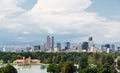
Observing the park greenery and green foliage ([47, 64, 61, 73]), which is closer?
the park greenery

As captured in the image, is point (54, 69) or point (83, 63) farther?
point (83, 63)

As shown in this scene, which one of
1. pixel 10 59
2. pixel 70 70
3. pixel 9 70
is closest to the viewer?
pixel 9 70

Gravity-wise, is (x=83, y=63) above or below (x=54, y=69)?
above

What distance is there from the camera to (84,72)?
37.2 m

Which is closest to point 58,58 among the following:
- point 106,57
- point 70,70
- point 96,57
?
point 96,57

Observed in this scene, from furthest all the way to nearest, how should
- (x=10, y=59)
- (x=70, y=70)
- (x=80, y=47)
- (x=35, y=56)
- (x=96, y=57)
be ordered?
(x=80, y=47) → (x=35, y=56) → (x=10, y=59) → (x=96, y=57) → (x=70, y=70)

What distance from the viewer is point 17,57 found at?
8631cm

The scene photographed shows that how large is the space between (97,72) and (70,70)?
355 cm

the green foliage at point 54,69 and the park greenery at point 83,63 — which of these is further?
the green foliage at point 54,69

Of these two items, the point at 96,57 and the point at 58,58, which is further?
the point at 58,58

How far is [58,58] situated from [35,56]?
17442 mm

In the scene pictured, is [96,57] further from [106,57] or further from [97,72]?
[97,72]

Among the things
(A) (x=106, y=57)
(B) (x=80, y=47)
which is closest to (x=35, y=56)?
(A) (x=106, y=57)

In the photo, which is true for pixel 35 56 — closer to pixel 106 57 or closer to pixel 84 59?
pixel 84 59
